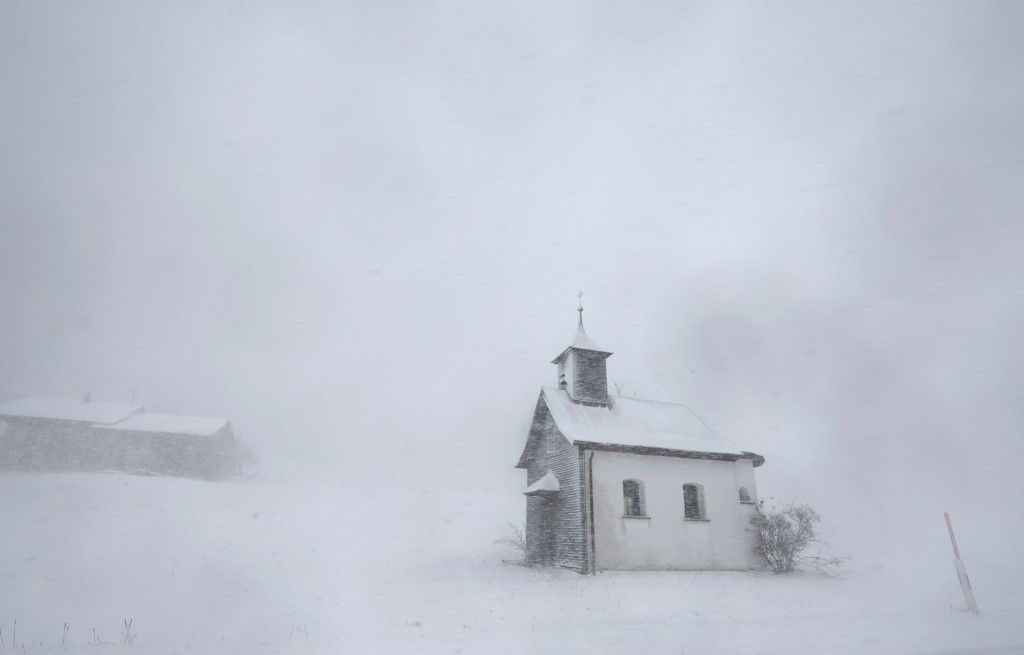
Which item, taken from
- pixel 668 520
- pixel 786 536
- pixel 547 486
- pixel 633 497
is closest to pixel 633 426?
pixel 633 497

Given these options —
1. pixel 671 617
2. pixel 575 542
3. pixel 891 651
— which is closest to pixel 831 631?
pixel 891 651

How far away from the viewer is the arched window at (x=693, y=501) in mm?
18250

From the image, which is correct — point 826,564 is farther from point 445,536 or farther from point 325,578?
Answer: point 325,578

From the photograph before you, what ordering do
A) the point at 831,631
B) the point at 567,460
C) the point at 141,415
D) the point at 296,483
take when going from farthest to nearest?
the point at 141,415, the point at 296,483, the point at 567,460, the point at 831,631

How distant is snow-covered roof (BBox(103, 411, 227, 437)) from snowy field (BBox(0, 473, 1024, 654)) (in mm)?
12106

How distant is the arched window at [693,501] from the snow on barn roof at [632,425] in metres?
1.55

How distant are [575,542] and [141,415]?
40.9 m

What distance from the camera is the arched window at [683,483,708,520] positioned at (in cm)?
1825

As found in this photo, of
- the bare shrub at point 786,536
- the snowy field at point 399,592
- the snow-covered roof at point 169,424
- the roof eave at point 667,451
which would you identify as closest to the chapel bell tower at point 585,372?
the roof eave at point 667,451

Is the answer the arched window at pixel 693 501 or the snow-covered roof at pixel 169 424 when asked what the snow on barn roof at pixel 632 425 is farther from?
the snow-covered roof at pixel 169 424

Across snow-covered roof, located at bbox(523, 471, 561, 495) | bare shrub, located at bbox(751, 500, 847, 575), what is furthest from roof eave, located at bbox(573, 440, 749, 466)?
bare shrub, located at bbox(751, 500, 847, 575)

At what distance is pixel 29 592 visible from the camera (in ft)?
33.5

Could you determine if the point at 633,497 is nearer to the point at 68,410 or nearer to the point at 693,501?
the point at 693,501

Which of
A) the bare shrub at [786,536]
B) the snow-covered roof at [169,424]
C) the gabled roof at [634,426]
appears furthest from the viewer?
the snow-covered roof at [169,424]
